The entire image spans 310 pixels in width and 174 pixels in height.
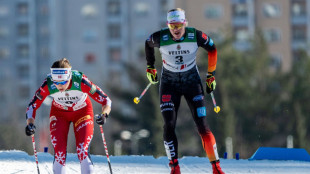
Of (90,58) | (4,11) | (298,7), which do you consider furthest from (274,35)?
(4,11)

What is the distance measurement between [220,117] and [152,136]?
8.49 meters

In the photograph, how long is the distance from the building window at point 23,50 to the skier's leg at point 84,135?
97.1 meters

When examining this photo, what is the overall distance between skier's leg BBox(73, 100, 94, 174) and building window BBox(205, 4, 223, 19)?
8119 centimetres

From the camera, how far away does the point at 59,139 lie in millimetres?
9781

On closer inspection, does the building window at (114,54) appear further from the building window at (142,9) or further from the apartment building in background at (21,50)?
the apartment building in background at (21,50)

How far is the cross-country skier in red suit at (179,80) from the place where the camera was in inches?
401

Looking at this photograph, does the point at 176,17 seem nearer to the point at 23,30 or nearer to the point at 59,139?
the point at 59,139

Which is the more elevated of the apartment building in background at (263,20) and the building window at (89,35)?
the apartment building in background at (263,20)

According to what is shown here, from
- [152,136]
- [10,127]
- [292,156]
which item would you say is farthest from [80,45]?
[292,156]

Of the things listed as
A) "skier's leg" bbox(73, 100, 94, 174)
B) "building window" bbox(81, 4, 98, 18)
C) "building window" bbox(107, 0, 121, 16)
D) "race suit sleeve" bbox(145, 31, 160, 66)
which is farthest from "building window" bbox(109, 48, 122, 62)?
"skier's leg" bbox(73, 100, 94, 174)

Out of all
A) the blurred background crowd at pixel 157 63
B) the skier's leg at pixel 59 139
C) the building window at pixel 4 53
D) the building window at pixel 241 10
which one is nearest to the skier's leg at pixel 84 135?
the skier's leg at pixel 59 139

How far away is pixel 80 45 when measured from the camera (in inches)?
3789

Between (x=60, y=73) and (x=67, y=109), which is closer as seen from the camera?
(x=60, y=73)

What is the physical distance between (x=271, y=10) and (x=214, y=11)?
721 cm
